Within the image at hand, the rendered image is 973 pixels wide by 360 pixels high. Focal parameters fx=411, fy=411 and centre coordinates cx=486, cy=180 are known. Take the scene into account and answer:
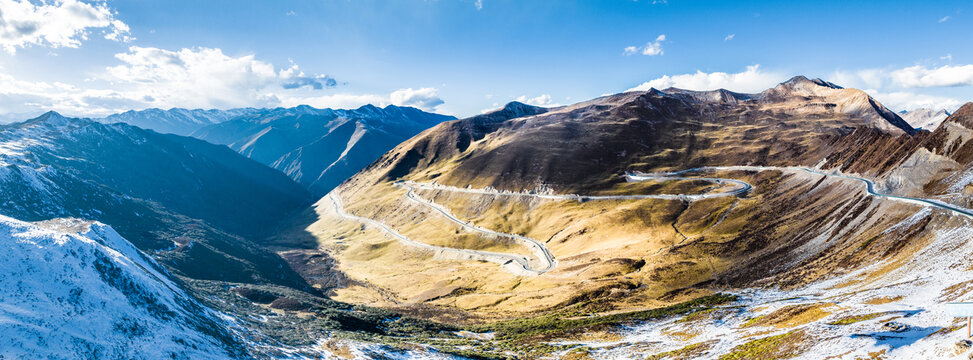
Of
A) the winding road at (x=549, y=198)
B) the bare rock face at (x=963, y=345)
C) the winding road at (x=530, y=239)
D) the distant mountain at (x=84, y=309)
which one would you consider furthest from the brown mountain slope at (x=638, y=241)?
the distant mountain at (x=84, y=309)

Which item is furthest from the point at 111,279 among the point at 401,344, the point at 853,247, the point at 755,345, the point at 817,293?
the point at 853,247

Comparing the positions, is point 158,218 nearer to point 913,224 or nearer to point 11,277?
point 11,277

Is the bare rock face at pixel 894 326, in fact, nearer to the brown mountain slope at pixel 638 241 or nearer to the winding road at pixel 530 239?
the brown mountain slope at pixel 638 241

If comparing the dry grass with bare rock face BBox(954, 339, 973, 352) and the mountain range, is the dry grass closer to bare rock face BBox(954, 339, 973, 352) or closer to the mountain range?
the mountain range

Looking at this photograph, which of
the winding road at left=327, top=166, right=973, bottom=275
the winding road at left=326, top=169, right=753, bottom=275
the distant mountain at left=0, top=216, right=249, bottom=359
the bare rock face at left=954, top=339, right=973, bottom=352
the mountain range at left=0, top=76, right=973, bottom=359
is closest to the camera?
the bare rock face at left=954, top=339, right=973, bottom=352

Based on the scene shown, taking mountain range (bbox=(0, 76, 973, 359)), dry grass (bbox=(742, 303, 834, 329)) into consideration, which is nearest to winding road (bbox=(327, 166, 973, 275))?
mountain range (bbox=(0, 76, 973, 359))

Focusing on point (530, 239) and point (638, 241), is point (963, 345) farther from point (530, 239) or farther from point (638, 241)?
point (530, 239)

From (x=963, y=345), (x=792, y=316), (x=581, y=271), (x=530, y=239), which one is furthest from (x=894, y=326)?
(x=530, y=239)

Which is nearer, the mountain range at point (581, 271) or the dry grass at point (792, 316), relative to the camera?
the mountain range at point (581, 271)
